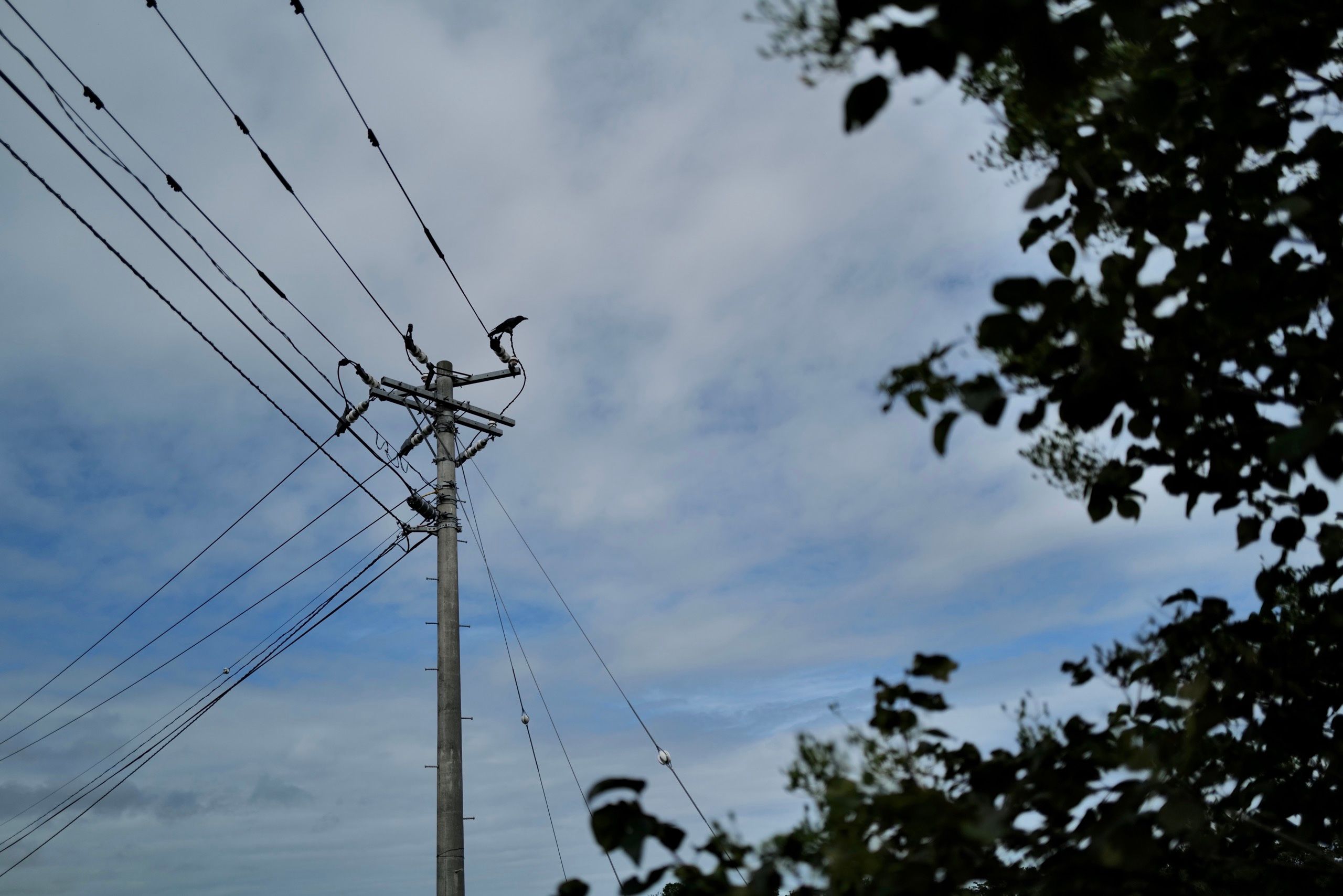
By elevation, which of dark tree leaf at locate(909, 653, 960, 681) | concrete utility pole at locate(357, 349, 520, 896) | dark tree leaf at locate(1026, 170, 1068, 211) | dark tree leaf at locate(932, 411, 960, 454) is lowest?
dark tree leaf at locate(909, 653, 960, 681)

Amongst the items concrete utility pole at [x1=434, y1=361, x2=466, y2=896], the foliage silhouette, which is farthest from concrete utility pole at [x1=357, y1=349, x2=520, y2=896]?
the foliage silhouette

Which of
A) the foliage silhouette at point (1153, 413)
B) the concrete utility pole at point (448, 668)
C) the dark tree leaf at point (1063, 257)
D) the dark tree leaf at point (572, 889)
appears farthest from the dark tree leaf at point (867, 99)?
the concrete utility pole at point (448, 668)

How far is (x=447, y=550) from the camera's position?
41.4 ft

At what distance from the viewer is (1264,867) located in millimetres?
3127

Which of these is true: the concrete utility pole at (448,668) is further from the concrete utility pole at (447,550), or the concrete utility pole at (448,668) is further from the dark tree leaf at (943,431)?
the dark tree leaf at (943,431)

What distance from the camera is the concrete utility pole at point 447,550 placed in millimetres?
10922

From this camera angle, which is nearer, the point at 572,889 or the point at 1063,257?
the point at 572,889

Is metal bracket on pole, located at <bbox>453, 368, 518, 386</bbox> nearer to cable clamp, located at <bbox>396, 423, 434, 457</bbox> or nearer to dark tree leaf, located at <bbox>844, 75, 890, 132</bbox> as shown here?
cable clamp, located at <bbox>396, 423, 434, 457</bbox>

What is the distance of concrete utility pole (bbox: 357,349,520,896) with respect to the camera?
430 inches

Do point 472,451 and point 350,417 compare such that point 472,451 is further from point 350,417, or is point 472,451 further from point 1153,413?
point 1153,413

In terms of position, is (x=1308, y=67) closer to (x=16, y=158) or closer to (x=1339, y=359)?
(x=1339, y=359)

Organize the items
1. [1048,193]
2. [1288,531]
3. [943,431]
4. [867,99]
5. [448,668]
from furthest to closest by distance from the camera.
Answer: [448,668] < [1288,531] < [1048,193] < [943,431] < [867,99]

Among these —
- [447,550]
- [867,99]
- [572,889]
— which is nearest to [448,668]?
[447,550]

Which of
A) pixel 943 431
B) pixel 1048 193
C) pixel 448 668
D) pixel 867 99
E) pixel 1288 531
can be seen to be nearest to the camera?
pixel 867 99
